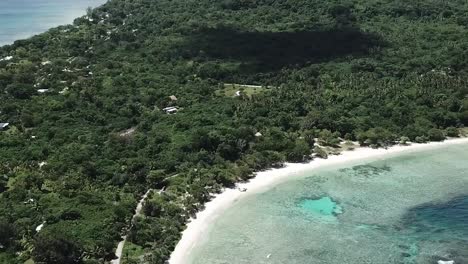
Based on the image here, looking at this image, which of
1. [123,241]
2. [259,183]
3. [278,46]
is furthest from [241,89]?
[123,241]

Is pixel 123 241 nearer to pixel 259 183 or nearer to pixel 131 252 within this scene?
pixel 131 252

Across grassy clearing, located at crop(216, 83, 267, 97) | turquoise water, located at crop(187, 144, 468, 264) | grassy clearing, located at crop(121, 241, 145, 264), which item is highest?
grassy clearing, located at crop(216, 83, 267, 97)

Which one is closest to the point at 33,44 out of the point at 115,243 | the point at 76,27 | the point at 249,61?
the point at 76,27

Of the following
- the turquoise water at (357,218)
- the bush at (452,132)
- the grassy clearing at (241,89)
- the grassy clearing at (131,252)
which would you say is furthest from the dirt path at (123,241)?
the bush at (452,132)

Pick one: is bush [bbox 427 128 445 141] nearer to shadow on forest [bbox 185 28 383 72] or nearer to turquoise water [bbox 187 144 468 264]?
turquoise water [bbox 187 144 468 264]

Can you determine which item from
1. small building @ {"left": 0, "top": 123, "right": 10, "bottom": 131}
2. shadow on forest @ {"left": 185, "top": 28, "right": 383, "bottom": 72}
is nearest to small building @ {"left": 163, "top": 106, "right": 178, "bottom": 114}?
small building @ {"left": 0, "top": 123, "right": 10, "bottom": 131}

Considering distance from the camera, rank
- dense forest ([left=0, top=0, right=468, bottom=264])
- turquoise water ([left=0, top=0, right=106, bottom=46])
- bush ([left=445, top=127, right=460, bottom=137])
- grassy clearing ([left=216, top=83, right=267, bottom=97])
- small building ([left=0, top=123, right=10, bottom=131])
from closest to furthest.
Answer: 1. dense forest ([left=0, top=0, right=468, bottom=264])
2. bush ([left=445, top=127, right=460, bottom=137])
3. small building ([left=0, top=123, right=10, bottom=131])
4. grassy clearing ([left=216, top=83, right=267, bottom=97])
5. turquoise water ([left=0, top=0, right=106, bottom=46])

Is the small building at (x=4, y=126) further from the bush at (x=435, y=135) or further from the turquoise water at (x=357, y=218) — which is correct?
the bush at (x=435, y=135)
